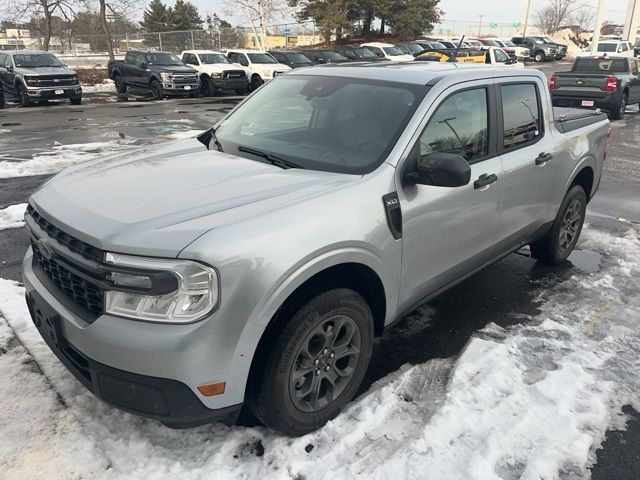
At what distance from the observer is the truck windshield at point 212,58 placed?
21.1m

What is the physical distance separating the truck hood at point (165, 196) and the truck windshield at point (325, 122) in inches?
7.7

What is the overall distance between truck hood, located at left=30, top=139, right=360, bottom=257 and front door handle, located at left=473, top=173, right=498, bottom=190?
39.5 inches

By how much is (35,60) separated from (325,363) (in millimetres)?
→ 19392

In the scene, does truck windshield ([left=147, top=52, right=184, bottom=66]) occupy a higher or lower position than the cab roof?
higher

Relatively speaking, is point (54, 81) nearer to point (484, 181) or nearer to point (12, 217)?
point (12, 217)

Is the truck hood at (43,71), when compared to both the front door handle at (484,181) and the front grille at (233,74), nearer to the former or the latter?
the front grille at (233,74)

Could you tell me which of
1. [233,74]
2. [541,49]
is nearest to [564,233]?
[233,74]

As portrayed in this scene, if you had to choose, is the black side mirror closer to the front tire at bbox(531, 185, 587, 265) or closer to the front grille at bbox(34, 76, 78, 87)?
the front tire at bbox(531, 185, 587, 265)

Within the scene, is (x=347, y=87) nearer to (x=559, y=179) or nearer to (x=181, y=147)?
(x=181, y=147)

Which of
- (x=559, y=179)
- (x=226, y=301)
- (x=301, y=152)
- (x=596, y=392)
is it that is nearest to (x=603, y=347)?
(x=596, y=392)

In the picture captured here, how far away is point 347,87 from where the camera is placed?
3.46 m

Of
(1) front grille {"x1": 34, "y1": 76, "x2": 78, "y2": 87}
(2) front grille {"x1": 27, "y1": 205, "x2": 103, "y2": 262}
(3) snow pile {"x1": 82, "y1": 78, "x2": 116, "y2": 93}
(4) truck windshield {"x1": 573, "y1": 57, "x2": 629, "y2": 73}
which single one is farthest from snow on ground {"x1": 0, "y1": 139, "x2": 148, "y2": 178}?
(3) snow pile {"x1": 82, "y1": 78, "x2": 116, "y2": 93}

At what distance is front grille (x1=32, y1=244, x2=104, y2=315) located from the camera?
2229 mm

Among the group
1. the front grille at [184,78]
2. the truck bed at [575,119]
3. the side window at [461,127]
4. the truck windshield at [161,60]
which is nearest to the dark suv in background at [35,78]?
the front grille at [184,78]
